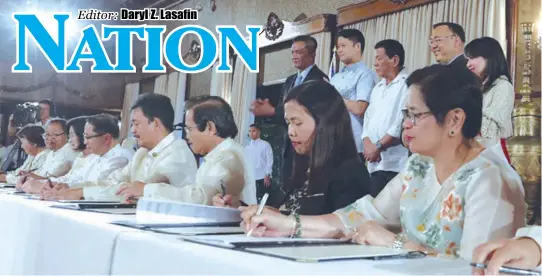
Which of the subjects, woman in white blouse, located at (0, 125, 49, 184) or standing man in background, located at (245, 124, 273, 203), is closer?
standing man in background, located at (245, 124, 273, 203)

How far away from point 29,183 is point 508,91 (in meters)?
1.94

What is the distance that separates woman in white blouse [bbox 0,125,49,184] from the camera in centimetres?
362

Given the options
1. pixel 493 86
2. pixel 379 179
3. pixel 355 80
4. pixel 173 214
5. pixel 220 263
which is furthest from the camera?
pixel 355 80

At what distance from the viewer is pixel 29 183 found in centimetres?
262

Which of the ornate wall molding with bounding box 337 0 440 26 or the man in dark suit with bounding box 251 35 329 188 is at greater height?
the ornate wall molding with bounding box 337 0 440 26

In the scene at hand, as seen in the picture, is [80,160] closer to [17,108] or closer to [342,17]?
[17,108]

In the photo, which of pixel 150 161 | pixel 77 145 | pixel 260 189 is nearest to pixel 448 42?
pixel 260 189

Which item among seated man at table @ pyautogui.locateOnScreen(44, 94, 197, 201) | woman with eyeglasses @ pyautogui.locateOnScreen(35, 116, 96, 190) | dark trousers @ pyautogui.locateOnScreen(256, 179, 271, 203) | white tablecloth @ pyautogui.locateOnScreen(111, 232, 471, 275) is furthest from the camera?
woman with eyeglasses @ pyautogui.locateOnScreen(35, 116, 96, 190)

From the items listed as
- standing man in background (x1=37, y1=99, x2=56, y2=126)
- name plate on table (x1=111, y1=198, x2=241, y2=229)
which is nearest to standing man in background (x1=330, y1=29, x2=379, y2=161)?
name plate on table (x1=111, y1=198, x2=241, y2=229)

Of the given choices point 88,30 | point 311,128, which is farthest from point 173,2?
point 311,128

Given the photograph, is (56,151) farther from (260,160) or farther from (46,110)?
(260,160)

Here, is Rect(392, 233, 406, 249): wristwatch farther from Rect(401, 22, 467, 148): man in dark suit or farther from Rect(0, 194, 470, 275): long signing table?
Rect(401, 22, 467, 148): man in dark suit

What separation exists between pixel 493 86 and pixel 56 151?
2.68 meters

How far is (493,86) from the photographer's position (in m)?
1.64
